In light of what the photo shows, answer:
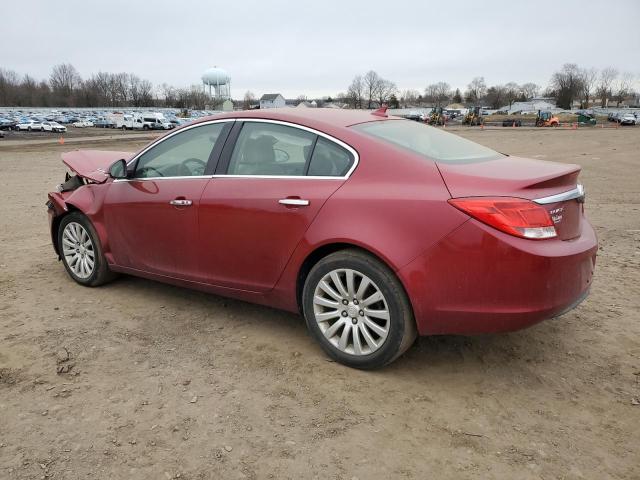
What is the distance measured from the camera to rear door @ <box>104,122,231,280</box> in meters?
4.11

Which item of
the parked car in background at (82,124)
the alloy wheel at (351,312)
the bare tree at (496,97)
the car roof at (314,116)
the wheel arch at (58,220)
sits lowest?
the alloy wheel at (351,312)

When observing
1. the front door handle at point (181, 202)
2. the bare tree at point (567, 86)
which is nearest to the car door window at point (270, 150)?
the front door handle at point (181, 202)

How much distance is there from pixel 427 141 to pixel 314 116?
80 cm

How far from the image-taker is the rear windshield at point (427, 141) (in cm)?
347

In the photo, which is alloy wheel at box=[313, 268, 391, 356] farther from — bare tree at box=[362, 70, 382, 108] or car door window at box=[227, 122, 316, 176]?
bare tree at box=[362, 70, 382, 108]

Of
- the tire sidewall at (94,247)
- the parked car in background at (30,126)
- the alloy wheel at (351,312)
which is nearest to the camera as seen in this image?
the alloy wheel at (351,312)

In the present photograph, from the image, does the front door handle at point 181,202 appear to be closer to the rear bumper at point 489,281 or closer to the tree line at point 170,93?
the rear bumper at point 489,281

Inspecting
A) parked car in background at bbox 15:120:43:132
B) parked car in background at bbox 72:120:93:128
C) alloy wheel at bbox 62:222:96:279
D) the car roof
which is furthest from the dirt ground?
parked car in background at bbox 72:120:93:128

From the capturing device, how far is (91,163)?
17.3ft

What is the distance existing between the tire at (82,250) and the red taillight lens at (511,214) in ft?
11.0

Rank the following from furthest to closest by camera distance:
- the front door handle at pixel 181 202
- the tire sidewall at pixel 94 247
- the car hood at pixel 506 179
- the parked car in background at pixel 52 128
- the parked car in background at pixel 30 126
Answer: the parked car in background at pixel 30 126
the parked car in background at pixel 52 128
the tire sidewall at pixel 94 247
the front door handle at pixel 181 202
the car hood at pixel 506 179

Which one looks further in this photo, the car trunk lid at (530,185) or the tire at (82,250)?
the tire at (82,250)

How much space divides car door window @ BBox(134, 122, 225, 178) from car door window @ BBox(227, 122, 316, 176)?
277 millimetres

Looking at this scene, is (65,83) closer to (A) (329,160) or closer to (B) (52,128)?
(B) (52,128)
